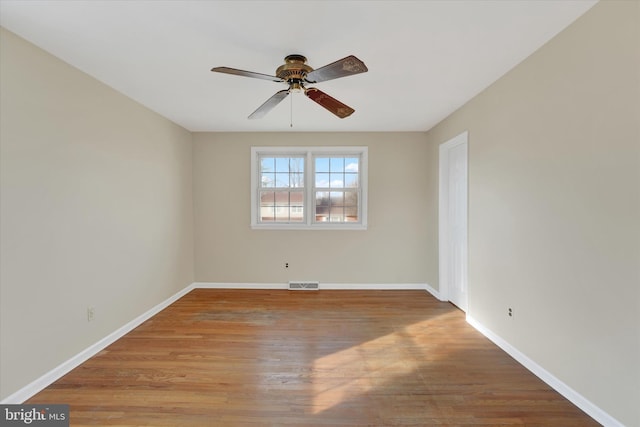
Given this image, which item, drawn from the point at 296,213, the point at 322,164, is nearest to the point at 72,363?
the point at 296,213

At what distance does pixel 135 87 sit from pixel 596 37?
355 centimetres

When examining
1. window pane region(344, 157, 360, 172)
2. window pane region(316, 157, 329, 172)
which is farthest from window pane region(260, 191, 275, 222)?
window pane region(344, 157, 360, 172)

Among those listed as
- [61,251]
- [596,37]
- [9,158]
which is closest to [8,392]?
[61,251]

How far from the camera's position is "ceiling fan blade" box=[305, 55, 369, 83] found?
1.72 m

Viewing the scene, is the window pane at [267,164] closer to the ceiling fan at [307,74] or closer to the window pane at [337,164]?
the window pane at [337,164]

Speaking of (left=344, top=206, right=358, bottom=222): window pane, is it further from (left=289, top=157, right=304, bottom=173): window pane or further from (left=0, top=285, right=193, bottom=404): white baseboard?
(left=0, top=285, right=193, bottom=404): white baseboard

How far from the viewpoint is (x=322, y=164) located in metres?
4.66

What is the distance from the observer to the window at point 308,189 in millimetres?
4613

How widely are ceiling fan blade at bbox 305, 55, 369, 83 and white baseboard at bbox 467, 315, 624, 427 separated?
2.45 m

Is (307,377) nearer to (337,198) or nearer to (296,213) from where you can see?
(296,213)

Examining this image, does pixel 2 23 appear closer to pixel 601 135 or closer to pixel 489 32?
pixel 489 32

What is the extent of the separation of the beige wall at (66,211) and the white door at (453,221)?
3690 millimetres

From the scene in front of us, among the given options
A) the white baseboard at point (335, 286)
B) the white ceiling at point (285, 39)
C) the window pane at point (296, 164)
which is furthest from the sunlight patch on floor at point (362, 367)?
the window pane at point (296, 164)

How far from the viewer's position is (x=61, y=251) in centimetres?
227
